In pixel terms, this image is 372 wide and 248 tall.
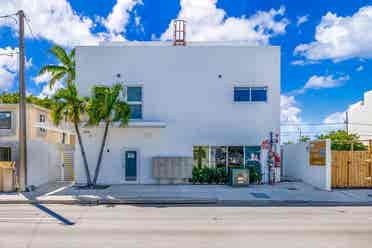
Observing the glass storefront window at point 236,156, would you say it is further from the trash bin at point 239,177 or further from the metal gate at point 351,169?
the metal gate at point 351,169

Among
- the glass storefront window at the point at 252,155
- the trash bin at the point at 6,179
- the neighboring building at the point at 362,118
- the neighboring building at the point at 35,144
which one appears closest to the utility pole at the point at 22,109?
the neighboring building at the point at 35,144

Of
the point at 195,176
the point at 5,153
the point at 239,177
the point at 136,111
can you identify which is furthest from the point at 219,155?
the point at 5,153

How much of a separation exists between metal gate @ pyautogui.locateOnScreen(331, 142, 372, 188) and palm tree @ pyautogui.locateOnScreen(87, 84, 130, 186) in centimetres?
1091

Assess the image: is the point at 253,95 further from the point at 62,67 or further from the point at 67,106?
the point at 62,67

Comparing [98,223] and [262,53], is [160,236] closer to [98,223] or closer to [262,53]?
[98,223]

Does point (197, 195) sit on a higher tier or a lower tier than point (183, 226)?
lower

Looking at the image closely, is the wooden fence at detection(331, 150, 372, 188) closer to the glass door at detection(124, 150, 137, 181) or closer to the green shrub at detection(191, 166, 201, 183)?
the green shrub at detection(191, 166, 201, 183)

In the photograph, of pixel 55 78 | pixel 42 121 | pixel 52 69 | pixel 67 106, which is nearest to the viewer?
pixel 67 106

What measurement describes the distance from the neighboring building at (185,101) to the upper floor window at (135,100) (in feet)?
0.19

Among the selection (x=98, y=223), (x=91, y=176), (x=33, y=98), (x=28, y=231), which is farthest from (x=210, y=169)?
(x=33, y=98)

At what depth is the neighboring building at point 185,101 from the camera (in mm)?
17297

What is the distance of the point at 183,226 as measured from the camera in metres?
8.38

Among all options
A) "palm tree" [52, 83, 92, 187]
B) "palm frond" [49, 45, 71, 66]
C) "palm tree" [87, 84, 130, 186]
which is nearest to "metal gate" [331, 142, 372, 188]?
"palm tree" [87, 84, 130, 186]

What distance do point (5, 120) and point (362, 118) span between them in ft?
126
